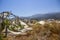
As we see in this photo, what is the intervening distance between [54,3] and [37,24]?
0.49 m

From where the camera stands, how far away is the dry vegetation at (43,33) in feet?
9.45

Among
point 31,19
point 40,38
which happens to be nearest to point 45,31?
point 40,38

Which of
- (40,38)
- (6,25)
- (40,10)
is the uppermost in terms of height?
(40,10)

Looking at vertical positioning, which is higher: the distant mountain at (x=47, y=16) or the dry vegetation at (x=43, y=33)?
the distant mountain at (x=47, y=16)

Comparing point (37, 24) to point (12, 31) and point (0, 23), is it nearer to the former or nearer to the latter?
point (12, 31)

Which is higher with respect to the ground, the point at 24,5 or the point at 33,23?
the point at 24,5

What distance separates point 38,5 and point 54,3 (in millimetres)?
288

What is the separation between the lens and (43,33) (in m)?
2.88

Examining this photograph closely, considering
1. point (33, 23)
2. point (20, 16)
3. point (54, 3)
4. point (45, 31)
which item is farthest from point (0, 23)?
point (54, 3)

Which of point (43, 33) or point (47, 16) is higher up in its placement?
point (47, 16)

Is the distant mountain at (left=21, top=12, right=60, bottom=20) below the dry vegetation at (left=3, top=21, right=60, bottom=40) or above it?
above

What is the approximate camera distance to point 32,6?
300cm

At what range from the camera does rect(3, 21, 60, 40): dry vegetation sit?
2.88 m

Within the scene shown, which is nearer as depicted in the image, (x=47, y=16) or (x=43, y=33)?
(x=43, y=33)
